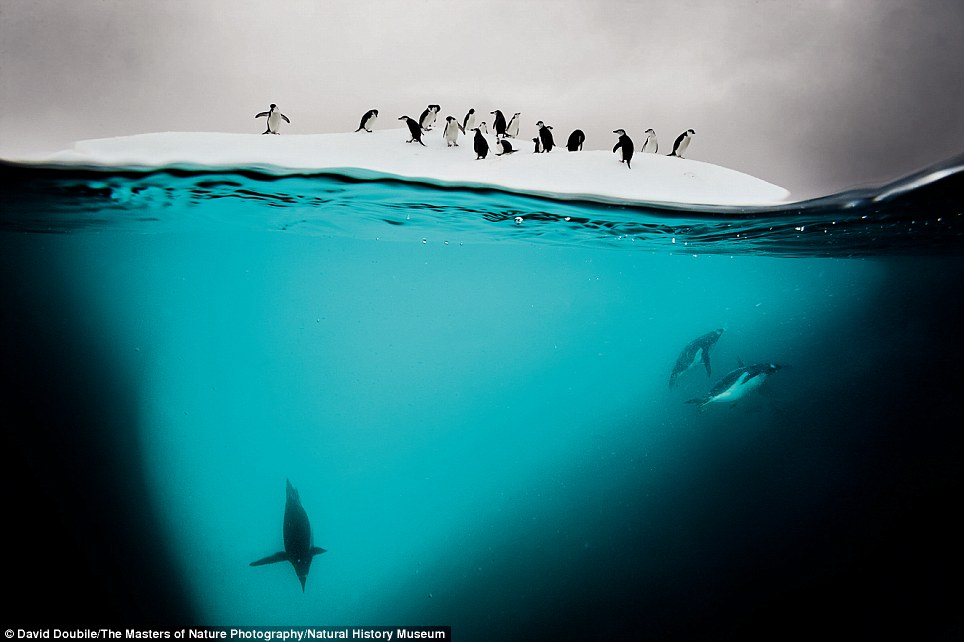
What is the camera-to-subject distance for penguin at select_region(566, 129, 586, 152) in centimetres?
379

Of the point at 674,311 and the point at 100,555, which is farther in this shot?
the point at 674,311

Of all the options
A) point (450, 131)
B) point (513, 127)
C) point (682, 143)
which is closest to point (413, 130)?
point (450, 131)

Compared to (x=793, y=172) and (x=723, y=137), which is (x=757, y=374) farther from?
(x=723, y=137)

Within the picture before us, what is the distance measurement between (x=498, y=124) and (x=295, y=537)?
4957 millimetres

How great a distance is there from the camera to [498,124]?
3889 mm

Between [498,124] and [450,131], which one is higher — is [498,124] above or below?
above

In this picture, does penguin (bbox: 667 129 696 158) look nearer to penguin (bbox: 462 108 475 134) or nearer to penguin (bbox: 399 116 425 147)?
penguin (bbox: 462 108 475 134)

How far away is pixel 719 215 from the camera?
5.35 metres

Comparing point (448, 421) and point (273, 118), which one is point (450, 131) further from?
point (448, 421)

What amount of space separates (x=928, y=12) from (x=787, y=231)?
3004 mm

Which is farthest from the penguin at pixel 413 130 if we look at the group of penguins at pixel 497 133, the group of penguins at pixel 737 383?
the group of penguins at pixel 737 383

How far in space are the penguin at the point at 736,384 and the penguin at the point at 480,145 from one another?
361 centimetres

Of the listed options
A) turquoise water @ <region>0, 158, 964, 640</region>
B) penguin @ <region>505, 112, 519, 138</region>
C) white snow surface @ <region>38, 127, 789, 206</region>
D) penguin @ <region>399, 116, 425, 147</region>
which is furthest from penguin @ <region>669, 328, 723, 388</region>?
penguin @ <region>399, 116, 425, 147</region>

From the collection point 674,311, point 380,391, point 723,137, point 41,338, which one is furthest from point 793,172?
point 674,311
